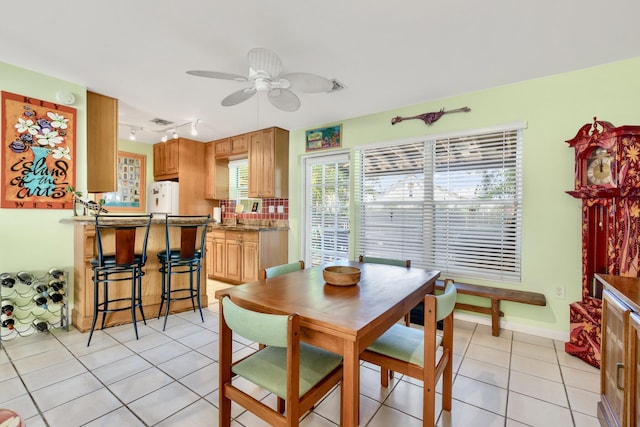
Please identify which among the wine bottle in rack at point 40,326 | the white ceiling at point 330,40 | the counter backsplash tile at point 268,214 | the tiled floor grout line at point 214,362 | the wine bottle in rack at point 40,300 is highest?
the white ceiling at point 330,40

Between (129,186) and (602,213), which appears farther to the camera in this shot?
(129,186)

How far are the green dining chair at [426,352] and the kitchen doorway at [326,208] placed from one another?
2519mm

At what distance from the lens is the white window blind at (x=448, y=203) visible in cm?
303

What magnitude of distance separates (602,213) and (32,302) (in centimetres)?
521

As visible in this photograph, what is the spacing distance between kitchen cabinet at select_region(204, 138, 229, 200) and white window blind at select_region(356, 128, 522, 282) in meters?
2.92

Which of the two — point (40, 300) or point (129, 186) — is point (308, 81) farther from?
point (129, 186)

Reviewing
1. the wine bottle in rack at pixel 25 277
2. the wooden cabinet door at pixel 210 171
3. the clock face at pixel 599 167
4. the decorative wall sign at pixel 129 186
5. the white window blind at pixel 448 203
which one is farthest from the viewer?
the decorative wall sign at pixel 129 186

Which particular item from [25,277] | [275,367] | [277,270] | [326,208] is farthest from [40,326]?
[326,208]

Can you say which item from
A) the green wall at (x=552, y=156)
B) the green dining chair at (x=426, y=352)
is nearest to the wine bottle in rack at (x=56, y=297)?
the green dining chair at (x=426, y=352)

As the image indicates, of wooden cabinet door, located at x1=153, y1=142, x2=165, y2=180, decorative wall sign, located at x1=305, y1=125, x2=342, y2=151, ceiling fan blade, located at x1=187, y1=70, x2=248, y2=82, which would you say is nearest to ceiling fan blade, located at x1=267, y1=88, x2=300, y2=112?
ceiling fan blade, located at x1=187, y1=70, x2=248, y2=82

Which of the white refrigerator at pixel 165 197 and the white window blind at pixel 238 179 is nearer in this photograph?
the white refrigerator at pixel 165 197

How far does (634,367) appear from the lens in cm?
122

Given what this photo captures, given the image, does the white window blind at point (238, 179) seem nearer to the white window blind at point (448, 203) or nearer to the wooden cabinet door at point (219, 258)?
the wooden cabinet door at point (219, 258)

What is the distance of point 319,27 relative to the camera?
6.93 feet
